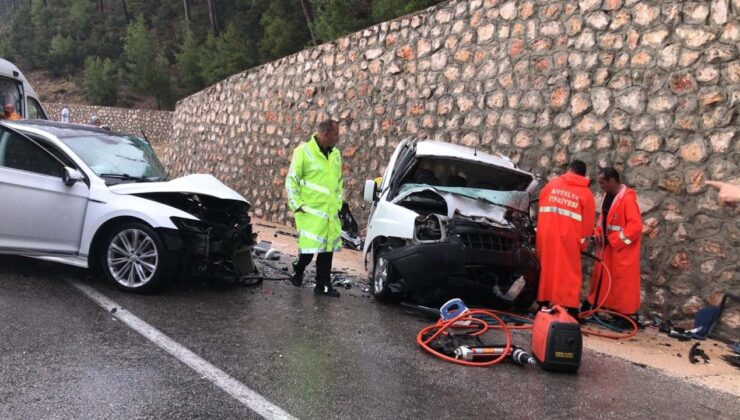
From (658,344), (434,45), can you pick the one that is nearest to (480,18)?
(434,45)

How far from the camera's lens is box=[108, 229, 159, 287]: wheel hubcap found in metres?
6.09

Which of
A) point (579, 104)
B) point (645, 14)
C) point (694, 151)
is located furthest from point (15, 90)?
point (694, 151)

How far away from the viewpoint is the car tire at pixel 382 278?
6.68 meters

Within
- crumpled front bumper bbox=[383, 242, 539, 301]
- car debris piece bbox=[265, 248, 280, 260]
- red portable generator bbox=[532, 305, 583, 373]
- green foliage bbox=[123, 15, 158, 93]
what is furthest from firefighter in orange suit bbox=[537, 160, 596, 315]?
green foliage bbox=[123, 15, 158, 93]

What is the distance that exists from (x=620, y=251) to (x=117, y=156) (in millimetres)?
5774

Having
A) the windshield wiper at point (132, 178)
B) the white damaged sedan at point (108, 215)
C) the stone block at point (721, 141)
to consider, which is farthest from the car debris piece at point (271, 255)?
the stone block at point (721, 141)

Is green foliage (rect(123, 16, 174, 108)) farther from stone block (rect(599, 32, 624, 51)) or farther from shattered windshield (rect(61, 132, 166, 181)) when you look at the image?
stone block (rect(599, 32, 624, 51))

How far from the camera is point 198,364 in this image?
4.35 meters

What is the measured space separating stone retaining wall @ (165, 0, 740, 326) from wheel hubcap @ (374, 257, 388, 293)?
292cm

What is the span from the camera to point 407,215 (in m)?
6.52

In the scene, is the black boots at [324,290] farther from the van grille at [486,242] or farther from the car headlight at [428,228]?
the van grille at [486,242]

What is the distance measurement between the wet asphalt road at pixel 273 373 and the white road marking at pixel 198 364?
0.20 ft

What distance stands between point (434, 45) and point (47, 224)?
676 cm

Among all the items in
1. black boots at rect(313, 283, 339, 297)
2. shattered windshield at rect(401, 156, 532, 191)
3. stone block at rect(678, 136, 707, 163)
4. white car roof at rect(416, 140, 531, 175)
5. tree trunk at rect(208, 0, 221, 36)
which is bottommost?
black boots at rect(313, 283, 339, 297)
